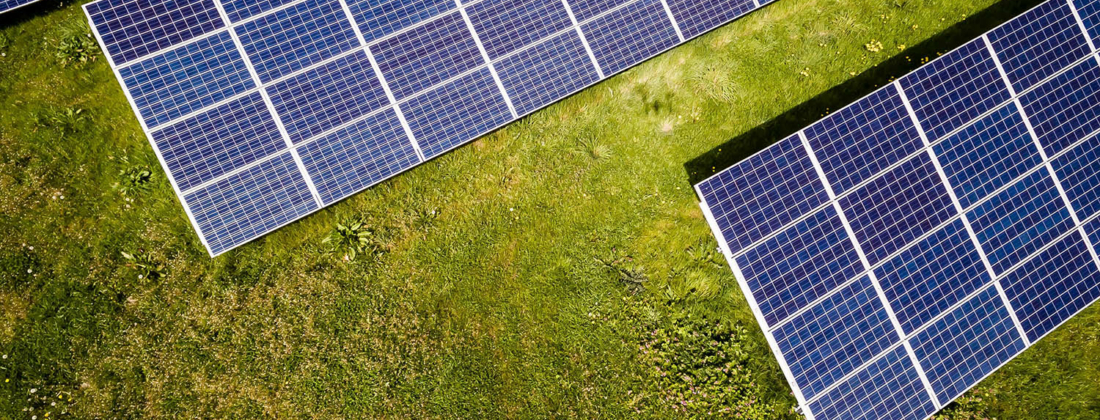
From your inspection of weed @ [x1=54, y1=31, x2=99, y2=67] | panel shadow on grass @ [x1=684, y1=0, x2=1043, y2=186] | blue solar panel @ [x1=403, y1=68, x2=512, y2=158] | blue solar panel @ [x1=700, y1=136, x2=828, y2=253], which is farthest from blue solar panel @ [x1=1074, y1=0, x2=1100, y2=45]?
weed @ [x1=54, y1=31, x2=99, y2=67]

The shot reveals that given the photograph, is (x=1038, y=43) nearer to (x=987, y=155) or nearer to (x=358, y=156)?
(x=987, y=155)

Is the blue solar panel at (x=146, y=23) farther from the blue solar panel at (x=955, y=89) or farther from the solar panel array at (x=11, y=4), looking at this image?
the blue solar panel at (x=955, y=89)

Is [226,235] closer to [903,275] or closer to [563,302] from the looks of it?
[563,302]

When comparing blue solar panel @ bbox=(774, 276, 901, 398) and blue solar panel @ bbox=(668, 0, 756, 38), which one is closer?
blue solar panel @ bbox=(774, 276, 901, 398)

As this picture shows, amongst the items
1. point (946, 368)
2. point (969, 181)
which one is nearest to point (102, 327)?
point (946, 368)

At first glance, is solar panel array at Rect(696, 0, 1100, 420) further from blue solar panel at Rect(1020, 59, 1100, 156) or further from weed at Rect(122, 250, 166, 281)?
weed at Rect(122, 250, 166, 281)
